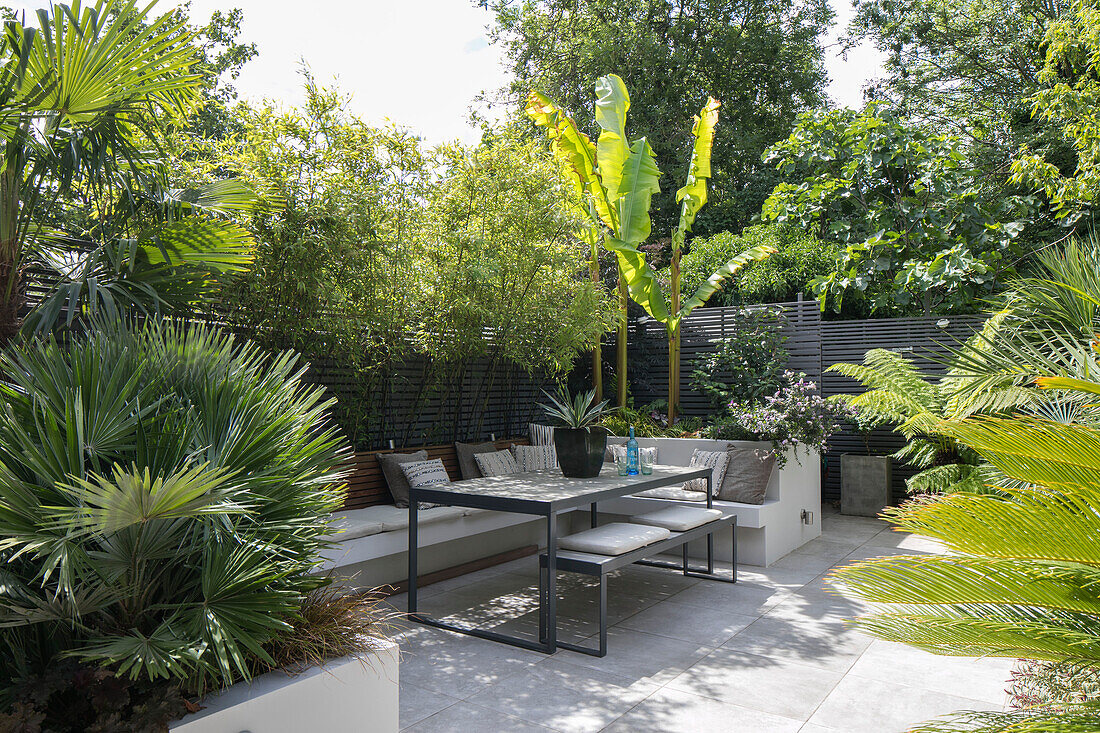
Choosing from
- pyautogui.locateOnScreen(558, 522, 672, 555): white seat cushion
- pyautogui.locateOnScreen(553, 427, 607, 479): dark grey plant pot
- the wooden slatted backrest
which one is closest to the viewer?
pyautogui.locateOnScreen(558, 522, 672, 555): white seat cushion

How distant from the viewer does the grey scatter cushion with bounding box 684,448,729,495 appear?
5.72 meters

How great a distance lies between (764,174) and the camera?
1198 cm

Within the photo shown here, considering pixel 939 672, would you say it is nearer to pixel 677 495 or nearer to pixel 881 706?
pixel 881 706

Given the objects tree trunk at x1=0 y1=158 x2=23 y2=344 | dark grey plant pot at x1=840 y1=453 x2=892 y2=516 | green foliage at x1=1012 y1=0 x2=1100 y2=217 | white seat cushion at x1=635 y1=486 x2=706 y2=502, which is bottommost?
dark grey plant pot at x1=840 y1=453 x2=892 y2=516

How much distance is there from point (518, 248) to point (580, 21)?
834 cm

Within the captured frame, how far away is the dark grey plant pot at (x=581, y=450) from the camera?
468cm

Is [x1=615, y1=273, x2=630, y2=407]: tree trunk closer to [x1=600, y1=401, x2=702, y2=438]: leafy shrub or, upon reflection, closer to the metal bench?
[x1=600, y1=401, x2=702, y2=438]: leafy shrub

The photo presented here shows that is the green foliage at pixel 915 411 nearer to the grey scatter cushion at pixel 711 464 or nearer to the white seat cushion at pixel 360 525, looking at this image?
the grey scatter cushion at pixel 711 464

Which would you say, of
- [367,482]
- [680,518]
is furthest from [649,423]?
[367,482]

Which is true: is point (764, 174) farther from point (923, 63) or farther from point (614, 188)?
point (614, 188)

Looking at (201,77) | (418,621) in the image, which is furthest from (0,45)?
(418,621)

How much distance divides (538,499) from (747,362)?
4754mm

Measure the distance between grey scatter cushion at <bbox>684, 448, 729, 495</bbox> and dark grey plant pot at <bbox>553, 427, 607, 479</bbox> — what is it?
48.7 inches

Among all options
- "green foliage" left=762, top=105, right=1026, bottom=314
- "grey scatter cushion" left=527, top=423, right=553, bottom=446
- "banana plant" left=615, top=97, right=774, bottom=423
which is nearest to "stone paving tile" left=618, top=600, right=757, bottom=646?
"grey scatter cushion" left=527, top=423, right=553, bottom=446
